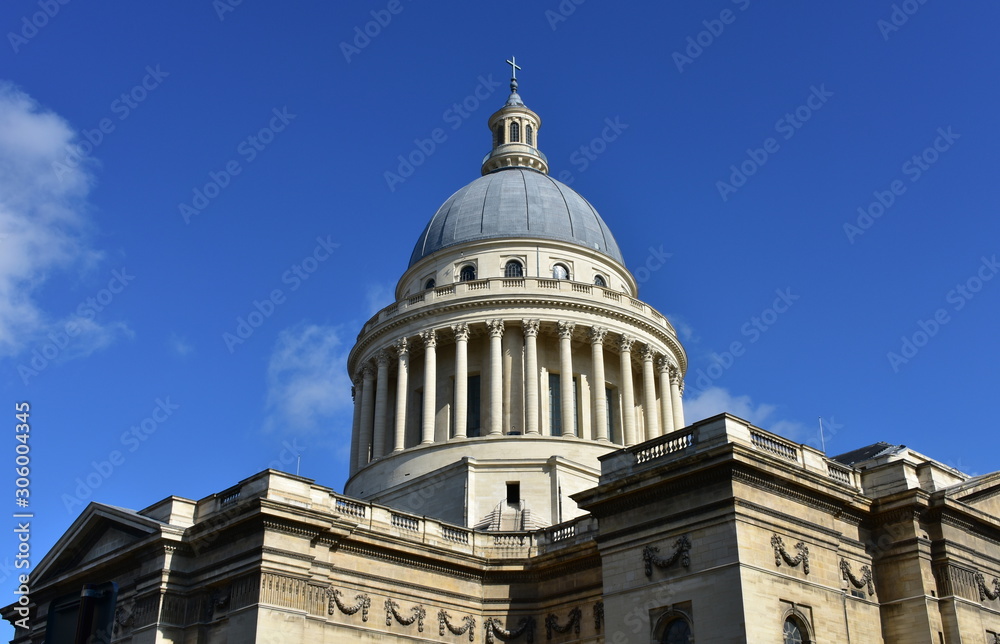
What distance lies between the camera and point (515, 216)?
54.7 m

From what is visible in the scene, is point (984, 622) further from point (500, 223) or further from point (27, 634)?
point (27, 634)

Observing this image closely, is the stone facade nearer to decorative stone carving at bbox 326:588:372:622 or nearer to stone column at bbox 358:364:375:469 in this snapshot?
decorative stone carving at bbox 326:588:372:622

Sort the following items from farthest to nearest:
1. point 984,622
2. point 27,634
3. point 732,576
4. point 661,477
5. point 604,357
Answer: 1. point 604,357
2. point 27,634
3. point 984,622
4. point 661,477
5. point 732,576

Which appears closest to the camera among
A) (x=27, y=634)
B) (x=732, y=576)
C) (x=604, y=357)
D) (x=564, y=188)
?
(x=732, y=576)

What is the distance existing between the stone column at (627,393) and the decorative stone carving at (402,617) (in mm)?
16916

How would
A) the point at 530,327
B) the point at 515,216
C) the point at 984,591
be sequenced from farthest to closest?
the point at 515,216 → the point at 530,327 → the point at 984,591

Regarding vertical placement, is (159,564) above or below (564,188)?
below

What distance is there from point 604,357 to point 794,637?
25.4 m

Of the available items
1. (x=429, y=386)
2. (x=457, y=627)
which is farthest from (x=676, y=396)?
(x=457, y=627)

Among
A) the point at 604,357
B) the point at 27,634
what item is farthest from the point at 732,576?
the point at 27,634

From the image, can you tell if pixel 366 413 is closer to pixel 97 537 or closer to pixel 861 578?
pixel 97 537

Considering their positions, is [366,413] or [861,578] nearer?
[861,578]

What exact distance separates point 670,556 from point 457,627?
33.5ft

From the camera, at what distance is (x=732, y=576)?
87.6ft
